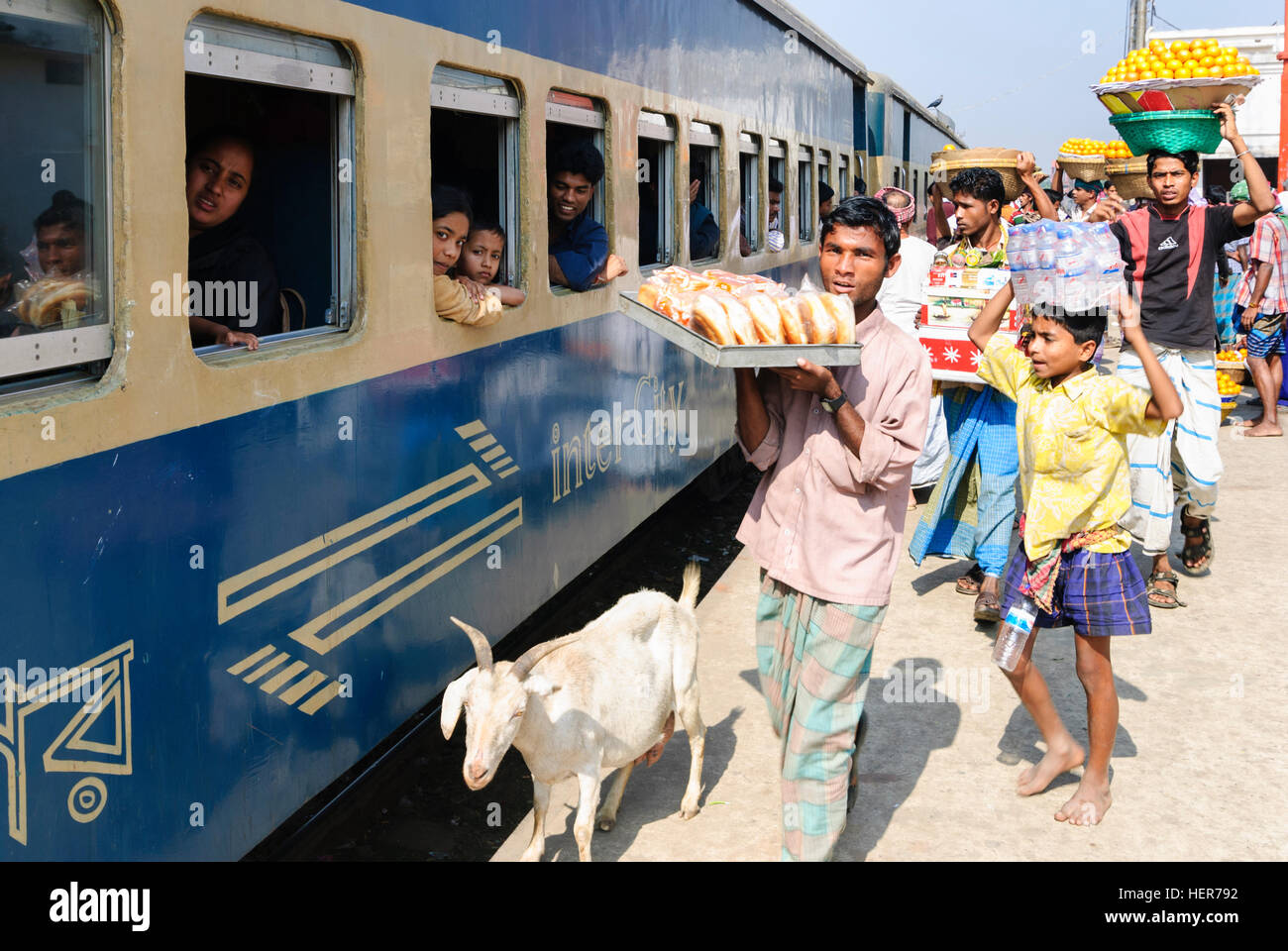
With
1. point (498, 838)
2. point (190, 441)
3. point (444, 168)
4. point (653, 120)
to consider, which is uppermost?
point (653, 120)

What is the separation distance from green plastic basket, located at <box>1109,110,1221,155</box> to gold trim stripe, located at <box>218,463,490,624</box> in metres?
4.27

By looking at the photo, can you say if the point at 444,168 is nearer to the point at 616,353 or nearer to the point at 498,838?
the point at 616,353

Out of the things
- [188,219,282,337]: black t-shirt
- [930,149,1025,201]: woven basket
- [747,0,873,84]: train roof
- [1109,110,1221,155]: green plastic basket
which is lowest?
[188,219,282,337]: black t-shirt

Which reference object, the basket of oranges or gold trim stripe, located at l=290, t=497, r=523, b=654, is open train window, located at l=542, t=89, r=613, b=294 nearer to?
gold trim stripe, located at l=290, t=497, r=523, b=654

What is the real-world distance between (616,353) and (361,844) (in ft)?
8.61

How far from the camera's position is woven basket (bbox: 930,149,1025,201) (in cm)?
928

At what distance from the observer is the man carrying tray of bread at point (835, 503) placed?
3320mm

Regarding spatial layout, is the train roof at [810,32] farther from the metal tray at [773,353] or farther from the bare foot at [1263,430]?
the metal tray at [773,353]

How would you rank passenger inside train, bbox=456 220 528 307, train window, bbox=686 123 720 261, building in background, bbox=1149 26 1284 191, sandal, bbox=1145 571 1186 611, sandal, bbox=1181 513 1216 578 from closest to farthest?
passenger inside train, bbox=456 220 528 307, sandal, bbox=1145 571 1186 611, sandal, bbox=1181 513 1216 578, train window, bbox=686 123 720 261, building in background, bbox=1149 26 1284 191

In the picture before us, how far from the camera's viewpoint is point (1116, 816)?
429 cm

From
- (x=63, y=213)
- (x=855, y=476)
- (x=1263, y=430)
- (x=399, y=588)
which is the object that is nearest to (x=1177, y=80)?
(x=855, y=476)

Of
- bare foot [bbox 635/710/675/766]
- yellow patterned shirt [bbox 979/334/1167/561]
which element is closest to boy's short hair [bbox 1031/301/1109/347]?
yellow patterned shirt [bbox 979/334/1167/561]

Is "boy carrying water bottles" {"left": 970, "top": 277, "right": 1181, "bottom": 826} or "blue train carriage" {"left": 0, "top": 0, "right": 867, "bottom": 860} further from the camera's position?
"boy carrying water bottles" {"left": 970, "top": 277, "right": 1181, "bottom": 826}
